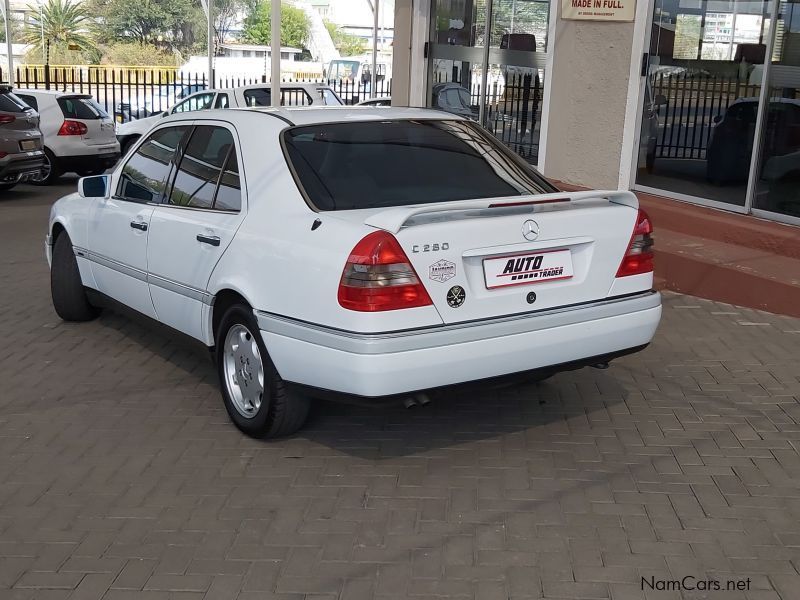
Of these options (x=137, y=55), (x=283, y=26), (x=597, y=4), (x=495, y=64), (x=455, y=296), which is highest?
(x=597, y=4)

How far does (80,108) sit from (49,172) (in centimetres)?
124

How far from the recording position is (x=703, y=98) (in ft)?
30.8

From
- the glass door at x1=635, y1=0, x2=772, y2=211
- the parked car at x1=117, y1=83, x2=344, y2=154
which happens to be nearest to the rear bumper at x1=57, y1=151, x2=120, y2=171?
the parked car at x1=117, y1=83, x2=344, y2=154

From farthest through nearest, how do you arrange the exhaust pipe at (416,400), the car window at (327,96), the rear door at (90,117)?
the car window at (327,96) < the rear door at (90,117) < the exhaust pipe at (416,400)

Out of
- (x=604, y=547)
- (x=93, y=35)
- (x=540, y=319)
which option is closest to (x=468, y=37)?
(x=540, y=319)

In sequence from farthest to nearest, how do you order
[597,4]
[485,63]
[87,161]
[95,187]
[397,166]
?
[87,161] → [485,63] → [597,4] → [95,187] → [397,166]

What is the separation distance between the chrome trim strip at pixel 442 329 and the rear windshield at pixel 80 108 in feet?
43.0

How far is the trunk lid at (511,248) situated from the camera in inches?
168

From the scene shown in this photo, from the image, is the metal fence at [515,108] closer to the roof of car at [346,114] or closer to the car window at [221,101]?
the roof of car at [346,114]

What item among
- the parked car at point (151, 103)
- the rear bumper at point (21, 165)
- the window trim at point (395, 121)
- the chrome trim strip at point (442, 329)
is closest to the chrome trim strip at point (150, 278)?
the chrome trim strip at point (442, 329)

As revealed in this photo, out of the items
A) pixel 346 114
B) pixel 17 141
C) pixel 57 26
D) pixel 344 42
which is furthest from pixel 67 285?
pixel 344 42

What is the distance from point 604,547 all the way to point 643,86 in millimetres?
6814

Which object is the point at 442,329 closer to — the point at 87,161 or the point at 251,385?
the point at 251,385

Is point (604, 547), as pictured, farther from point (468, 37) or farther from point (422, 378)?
point (468, 37)
